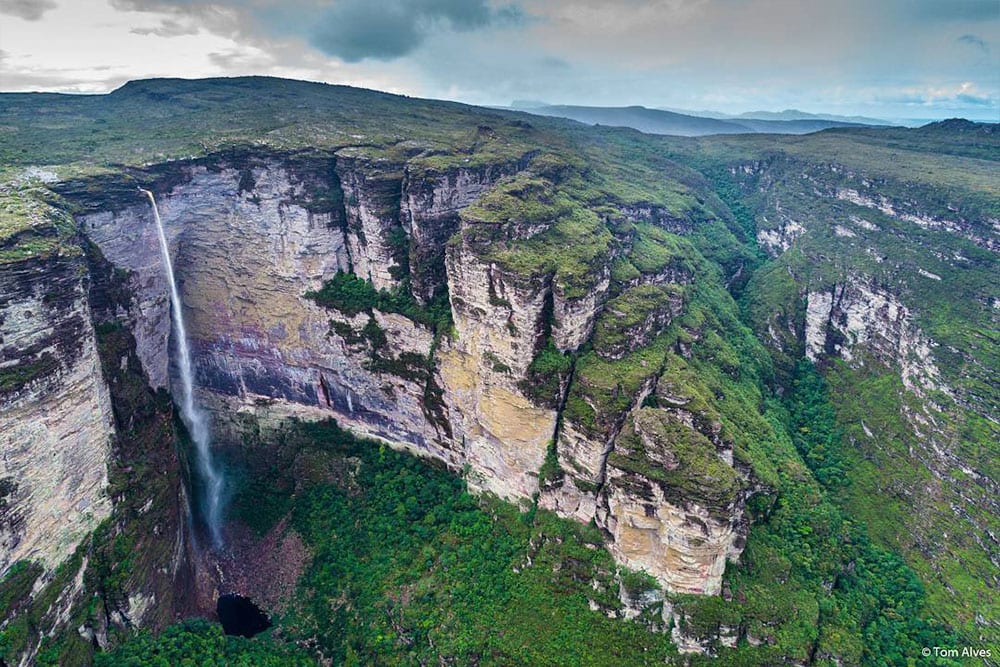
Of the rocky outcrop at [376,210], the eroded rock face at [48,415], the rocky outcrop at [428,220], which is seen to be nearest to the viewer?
the eroded rock face at [48,415]

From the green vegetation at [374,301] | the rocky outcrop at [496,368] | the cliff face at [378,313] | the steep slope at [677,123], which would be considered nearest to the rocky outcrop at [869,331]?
the cliff face at [378,313]

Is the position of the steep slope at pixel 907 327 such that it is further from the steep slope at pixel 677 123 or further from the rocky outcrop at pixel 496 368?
the steep slope at pixel 677 123

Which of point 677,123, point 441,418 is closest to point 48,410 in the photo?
point 441,418

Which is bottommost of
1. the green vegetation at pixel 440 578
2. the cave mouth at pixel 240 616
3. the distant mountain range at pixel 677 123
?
the cave mouth at pixel 240 616

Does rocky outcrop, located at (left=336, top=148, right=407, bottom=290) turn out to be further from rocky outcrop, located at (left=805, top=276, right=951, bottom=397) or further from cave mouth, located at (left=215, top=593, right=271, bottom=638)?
rocky outcrop, located at (left=805, top=276, right=951, bottom=397)

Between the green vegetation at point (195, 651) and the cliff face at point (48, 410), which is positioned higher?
the cliff face at point (48, 410)

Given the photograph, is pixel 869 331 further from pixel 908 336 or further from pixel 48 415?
pixel 48 415

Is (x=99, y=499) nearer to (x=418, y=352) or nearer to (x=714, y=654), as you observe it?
(x=418, y=352)

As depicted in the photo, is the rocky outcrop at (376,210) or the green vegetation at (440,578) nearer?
the green vegetation at (440,578)
